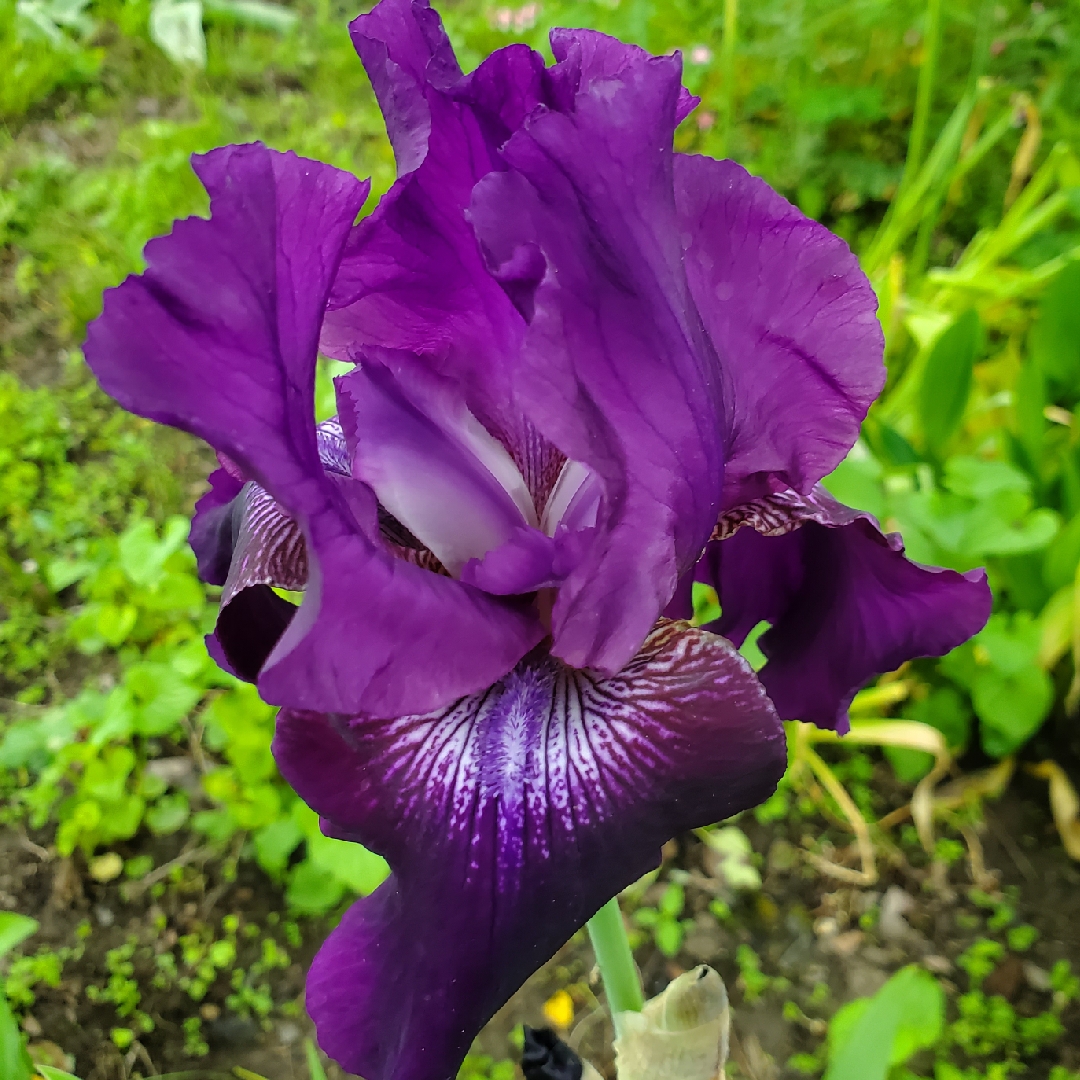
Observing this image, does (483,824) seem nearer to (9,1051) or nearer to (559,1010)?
(9,1051)

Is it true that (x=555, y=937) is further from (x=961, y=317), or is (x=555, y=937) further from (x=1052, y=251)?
(x=1052, y=251)

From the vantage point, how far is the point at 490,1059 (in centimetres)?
165

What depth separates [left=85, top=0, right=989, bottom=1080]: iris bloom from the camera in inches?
20.6

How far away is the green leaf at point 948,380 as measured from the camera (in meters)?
1.79

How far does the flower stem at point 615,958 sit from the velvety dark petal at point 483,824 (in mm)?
212

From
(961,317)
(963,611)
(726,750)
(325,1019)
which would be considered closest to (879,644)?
(963,611)

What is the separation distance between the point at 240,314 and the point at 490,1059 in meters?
1.56

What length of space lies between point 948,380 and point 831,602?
1277 millimetres

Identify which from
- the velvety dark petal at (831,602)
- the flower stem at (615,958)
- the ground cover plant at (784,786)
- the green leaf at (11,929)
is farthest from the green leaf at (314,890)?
the velvety dark petal at (831,602)

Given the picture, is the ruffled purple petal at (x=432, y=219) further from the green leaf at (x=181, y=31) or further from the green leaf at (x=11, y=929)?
the green leaf at (x=181, y=31)

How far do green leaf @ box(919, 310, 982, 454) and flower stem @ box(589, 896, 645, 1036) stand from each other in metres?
1.41

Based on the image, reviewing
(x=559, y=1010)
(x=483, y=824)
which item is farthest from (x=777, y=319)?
(x=559, y=1010)

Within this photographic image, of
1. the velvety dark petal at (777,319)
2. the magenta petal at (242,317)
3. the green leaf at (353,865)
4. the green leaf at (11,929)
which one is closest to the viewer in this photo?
the magenta petal at (242,317)

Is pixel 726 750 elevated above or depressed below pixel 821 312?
below
